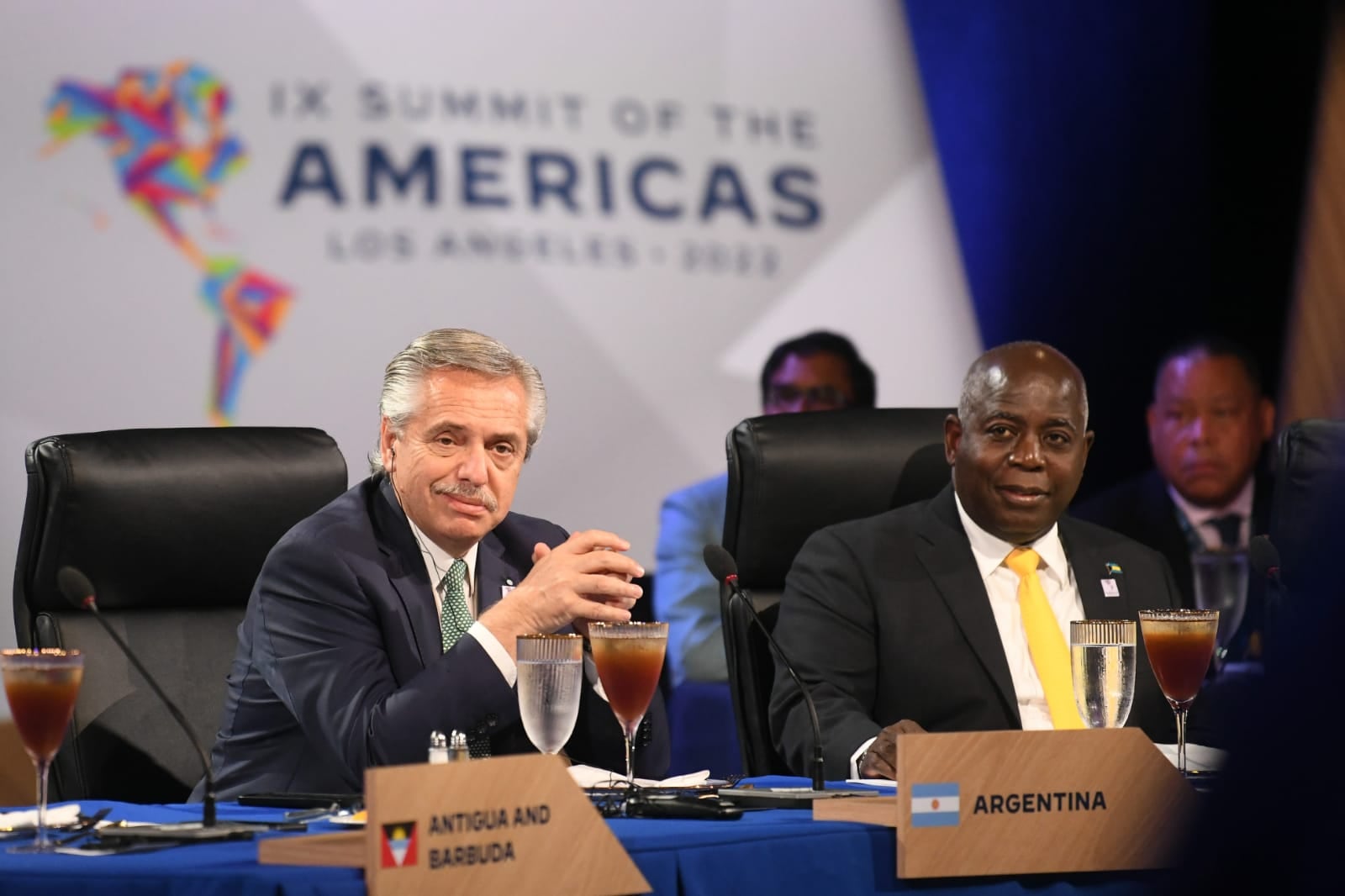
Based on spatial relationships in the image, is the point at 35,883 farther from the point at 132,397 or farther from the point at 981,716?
the point at 132,397

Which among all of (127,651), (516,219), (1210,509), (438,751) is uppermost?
(516,219)

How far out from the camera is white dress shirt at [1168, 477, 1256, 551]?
470 cm

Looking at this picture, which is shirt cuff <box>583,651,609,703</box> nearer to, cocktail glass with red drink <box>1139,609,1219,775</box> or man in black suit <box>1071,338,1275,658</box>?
cocktail glass with red drink <box>1139,609,1219,775</box>

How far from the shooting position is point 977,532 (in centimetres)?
311

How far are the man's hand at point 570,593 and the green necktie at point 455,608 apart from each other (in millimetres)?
273

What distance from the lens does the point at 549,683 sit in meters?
1.93

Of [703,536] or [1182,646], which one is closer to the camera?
[1182,646]

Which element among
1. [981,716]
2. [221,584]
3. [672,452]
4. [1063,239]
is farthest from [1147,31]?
[221,584]

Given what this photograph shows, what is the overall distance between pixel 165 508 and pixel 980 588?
1.37 m

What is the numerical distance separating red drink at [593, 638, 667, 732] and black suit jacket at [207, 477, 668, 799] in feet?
0.93

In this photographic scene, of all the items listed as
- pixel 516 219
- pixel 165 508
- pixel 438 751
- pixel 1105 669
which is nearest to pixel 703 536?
pixel 516 219

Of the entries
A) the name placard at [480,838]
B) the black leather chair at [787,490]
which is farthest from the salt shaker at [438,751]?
the black leather chair at [787,490]

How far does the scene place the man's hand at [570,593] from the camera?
7.28ft

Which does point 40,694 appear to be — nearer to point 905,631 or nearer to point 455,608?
point 455,608
